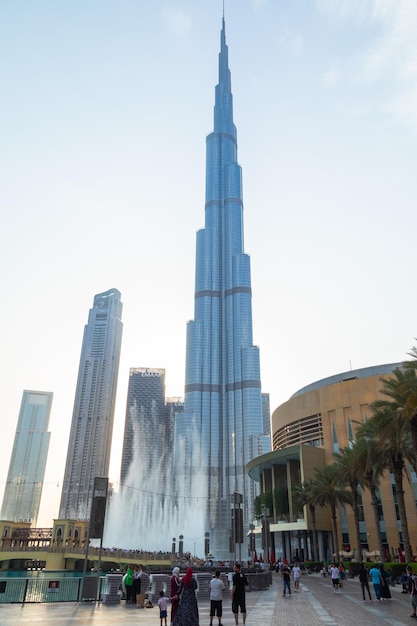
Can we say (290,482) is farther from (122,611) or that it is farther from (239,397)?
(239,397)

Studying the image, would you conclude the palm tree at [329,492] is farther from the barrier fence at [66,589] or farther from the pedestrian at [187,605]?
the pedestrian at [187,605]

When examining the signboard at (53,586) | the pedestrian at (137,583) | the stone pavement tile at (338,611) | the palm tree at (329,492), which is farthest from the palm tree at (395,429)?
the signboard at (53,586)

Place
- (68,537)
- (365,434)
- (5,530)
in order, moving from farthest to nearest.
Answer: (5,530) < (68,537) < (365,434)

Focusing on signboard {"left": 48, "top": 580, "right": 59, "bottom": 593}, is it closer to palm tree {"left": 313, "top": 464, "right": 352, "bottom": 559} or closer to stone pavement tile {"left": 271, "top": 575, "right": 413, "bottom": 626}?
stone pavement tile {"left": 271, "top": 575, "right": 413, "bottom": 626}

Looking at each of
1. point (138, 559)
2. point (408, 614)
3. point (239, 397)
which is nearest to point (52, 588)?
point (408, 614)

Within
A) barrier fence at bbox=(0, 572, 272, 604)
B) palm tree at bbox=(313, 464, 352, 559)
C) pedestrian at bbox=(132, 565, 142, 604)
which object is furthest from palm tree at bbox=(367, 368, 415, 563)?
palm tree at bbox=(313, 464, 352, 559)

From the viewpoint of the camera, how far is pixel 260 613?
16.7 meters

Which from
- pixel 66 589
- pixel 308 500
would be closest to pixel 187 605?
pixel 66 589

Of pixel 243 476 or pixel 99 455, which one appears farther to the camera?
pixel 99 455

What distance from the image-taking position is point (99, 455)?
186 metres

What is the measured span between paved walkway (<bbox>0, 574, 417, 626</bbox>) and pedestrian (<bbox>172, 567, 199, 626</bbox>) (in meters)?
3.89

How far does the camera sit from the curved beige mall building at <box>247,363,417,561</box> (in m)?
58.8

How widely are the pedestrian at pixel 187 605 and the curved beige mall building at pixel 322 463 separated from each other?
1960 inches

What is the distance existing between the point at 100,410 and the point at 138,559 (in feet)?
452
